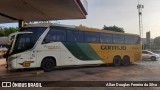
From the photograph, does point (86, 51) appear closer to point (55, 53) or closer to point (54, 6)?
point (55, 53)

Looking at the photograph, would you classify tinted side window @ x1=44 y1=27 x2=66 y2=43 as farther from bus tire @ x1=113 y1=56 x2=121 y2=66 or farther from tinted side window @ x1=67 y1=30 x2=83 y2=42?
bus tire @ x1=113 y1=56 x2=121 y2=66

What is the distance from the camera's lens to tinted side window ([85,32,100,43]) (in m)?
17.8

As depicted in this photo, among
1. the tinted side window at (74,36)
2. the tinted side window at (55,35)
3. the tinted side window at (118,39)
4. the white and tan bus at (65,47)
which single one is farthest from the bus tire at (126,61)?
the tinted side window at (55,35)

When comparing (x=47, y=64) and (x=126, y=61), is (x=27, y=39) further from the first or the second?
(x=126, y=61)

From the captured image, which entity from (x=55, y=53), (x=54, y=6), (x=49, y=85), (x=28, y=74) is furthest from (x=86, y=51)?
(x=49, y=85)

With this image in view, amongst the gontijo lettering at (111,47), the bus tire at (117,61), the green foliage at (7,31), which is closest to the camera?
the gontijo lettering at (111,47)

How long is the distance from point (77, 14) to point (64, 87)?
11.1m

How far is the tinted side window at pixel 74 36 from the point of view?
16.5m

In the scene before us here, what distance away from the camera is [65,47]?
635 inches

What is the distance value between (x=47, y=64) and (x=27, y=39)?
2.07m

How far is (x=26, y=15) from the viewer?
20.2 meters

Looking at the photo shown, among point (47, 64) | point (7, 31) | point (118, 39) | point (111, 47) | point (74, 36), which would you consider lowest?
point (47, 64)

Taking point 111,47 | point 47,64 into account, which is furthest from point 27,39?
point 111,47

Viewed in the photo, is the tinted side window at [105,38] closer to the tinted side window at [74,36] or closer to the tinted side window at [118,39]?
the tinted side window at [118,39]
